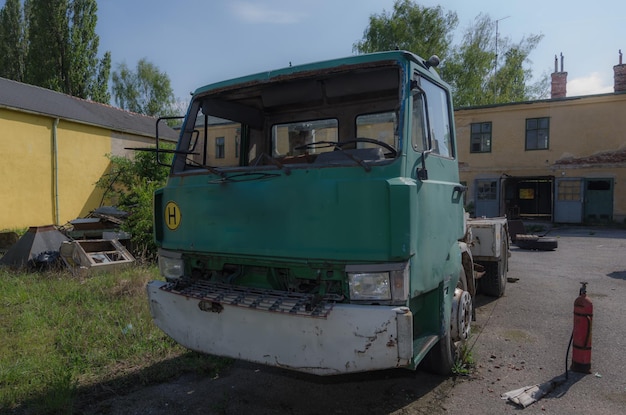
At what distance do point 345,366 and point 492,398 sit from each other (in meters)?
1.61

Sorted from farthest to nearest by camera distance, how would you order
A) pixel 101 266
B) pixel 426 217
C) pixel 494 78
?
pixel 494 78 < pixel 101 266 < pixel 426 217

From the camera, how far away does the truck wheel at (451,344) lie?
11.8 feet

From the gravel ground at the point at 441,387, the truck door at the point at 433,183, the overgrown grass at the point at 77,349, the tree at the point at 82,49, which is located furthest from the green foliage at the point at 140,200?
the tree at the point at 82,49

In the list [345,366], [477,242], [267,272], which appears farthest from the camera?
[477,242]

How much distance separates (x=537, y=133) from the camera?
22.9 m

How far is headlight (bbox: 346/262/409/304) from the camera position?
2.66m

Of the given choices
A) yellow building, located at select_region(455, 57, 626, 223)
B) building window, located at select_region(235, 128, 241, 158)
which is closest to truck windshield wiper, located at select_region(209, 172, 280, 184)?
building window, located at select_region(235, 128, 241, 158)

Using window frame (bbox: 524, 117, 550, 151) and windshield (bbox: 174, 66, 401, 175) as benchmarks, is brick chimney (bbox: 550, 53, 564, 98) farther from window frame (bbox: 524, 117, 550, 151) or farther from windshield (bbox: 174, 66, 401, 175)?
windshield (bbox: 174, 66, 401, 175)

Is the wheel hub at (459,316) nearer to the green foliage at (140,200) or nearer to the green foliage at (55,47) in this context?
the green foliage at (140,200)

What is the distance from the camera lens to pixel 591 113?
71.0 feet

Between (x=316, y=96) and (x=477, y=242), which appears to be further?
(x=477, y=242)

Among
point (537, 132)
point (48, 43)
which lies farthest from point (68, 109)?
point (537, 132)

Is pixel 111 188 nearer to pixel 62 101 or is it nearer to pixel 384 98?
pixel 62 101

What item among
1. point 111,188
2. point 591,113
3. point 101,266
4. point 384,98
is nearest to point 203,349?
point 384,98
